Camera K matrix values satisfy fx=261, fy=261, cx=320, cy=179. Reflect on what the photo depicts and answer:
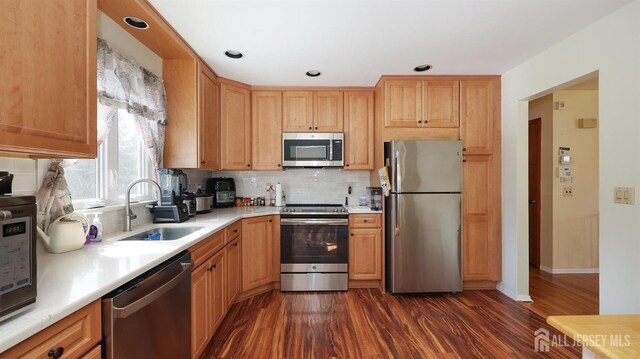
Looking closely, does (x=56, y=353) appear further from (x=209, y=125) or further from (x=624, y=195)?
(x=624, y=195)

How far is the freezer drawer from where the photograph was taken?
2701mm

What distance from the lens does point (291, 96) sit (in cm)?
318

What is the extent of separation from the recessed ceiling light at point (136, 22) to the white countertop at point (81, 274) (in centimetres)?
147

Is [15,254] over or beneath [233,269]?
over

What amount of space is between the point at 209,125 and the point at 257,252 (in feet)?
4.62

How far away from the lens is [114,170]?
193 cm

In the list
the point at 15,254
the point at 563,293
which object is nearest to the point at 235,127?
the point at 15,254

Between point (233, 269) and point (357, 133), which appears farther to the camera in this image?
point (357, 133)

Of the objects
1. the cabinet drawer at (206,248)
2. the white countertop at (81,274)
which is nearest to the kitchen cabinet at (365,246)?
the cabinet drawer at (206,248)

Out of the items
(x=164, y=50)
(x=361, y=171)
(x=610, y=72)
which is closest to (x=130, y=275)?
(x=164, y=50)

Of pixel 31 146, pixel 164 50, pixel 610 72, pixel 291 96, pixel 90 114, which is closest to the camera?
pixel 31 146

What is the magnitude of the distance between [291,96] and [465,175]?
2.21m

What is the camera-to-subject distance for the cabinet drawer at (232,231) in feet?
7.41

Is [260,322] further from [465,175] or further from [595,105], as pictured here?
[595,105]
